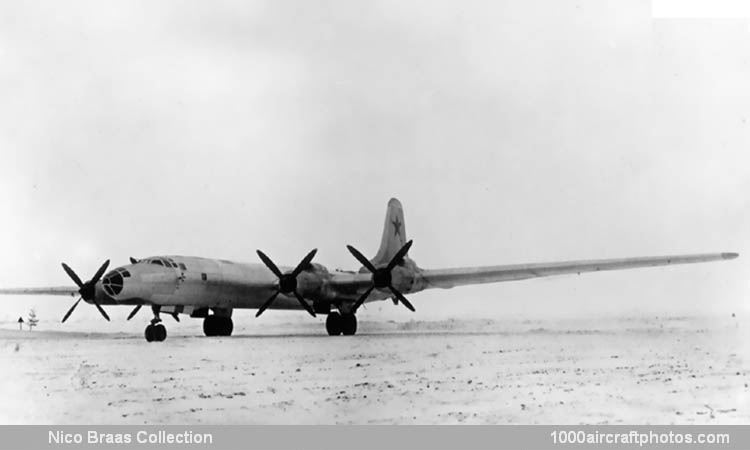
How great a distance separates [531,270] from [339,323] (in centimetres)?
604

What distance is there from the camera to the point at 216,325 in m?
22.8

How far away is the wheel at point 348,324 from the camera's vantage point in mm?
23078

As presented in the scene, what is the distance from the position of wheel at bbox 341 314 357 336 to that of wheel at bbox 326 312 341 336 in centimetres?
12

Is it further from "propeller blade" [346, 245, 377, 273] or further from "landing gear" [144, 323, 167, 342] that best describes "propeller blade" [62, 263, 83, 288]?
"propeller blade" [346, 245, 377, 273]

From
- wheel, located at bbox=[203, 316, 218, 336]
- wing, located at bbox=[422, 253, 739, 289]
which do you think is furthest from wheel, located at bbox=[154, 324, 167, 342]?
wing, located at bbox=[422, 253, 739, 289]

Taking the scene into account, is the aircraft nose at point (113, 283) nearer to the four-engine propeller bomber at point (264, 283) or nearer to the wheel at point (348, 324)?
the four-engine propeller bomber at point (264, 283)

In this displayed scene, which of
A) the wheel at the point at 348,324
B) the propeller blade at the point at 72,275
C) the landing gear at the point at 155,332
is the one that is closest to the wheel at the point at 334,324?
the wheel at the point at 348,324

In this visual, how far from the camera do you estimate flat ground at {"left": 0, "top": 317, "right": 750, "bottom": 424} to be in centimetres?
984

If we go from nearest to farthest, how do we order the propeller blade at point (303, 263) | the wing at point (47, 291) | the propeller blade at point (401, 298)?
1. the propeller blade at point (401, 298)
2. the propeller blade at point (303, 263)
3. the wing at point (47, 291)

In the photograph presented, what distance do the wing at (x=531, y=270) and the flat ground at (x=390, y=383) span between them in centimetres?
263

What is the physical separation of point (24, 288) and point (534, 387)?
56.6 ft

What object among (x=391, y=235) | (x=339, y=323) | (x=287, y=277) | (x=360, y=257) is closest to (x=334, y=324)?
(x=339, y=323)
